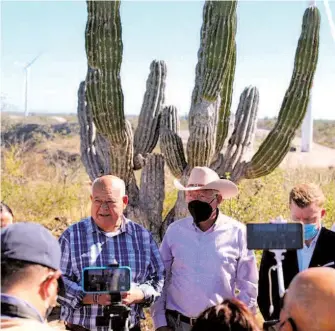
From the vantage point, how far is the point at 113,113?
712cm

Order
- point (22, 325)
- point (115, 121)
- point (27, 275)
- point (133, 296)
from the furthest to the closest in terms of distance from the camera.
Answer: point (115, 121) < point (133, 296) < point (27, 275) < point (22, 325)

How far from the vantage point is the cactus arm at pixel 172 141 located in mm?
7406

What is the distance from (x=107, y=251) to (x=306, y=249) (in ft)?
4.08

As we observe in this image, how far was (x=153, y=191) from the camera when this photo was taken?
25.4 ft

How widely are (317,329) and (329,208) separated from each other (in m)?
7.10

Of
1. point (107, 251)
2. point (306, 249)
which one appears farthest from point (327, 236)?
point (107, 251)

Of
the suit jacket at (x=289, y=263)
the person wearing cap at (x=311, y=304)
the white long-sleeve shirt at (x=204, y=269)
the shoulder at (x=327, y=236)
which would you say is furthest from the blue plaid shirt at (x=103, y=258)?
the person wearing cap at (x=311, y=304)

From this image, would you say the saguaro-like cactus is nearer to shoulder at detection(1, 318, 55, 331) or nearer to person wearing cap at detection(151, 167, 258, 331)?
person wearing cap at detection(151, 167, 258, 331)

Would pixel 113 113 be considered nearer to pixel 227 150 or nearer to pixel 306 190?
pixel 227 150

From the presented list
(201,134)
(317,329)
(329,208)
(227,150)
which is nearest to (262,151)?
(227,150)

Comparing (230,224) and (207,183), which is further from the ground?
(207,183)

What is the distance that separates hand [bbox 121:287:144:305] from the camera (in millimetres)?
3322

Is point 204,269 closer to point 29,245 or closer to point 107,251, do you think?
point 107,251

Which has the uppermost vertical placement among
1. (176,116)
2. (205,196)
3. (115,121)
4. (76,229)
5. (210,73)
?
(210,73)
